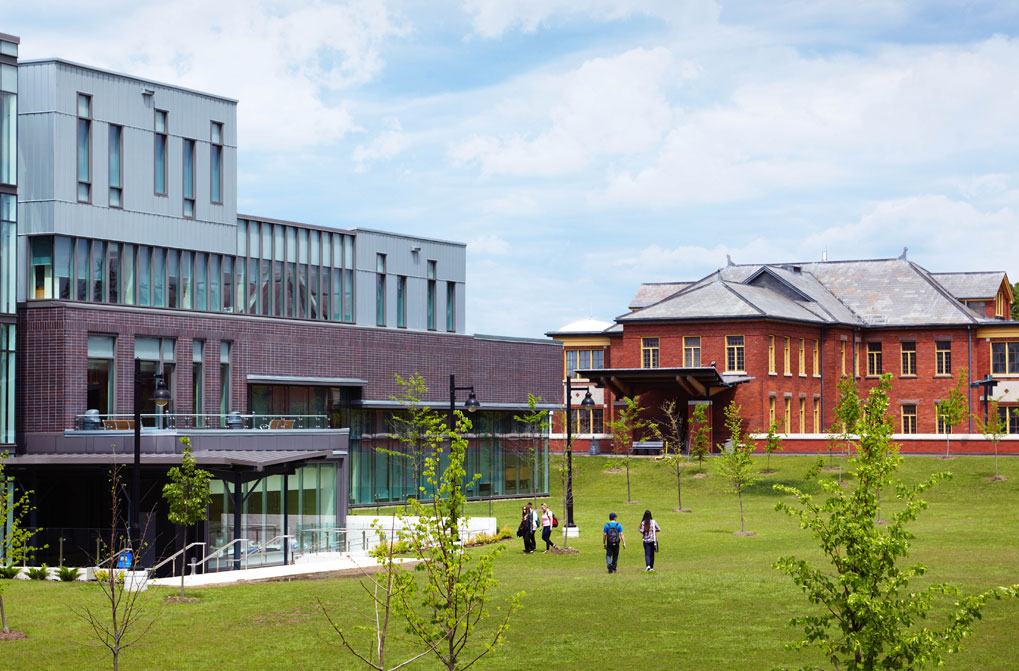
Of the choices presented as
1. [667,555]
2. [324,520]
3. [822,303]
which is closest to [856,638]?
[667,555]

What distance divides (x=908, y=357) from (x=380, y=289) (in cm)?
3932

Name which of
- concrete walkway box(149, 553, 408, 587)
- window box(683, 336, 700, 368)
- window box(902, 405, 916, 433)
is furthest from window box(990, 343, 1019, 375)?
concrete walkway box(149, 553, 408, 587)

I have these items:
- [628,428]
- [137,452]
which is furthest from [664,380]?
[137,452]

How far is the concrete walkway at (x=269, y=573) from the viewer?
32.3 m

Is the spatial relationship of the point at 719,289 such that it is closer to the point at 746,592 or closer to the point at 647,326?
Result: the point at 647,326

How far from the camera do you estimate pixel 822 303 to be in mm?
87312

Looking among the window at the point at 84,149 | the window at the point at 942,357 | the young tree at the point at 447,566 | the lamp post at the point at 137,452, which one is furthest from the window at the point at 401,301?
the young tree at the point at 447,566

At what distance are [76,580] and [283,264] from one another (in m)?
31.5

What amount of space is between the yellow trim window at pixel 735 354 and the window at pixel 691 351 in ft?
6.60

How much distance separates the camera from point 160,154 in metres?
49.3

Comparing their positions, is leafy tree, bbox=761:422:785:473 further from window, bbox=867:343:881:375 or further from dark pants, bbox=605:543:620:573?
dark pants, bbox=605:543:620:573

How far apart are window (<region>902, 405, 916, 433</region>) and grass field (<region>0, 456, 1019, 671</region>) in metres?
45.7

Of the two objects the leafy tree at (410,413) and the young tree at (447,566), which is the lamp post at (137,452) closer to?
the young tree at (447,566)

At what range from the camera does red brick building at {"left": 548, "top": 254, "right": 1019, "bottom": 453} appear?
75812 millimetres
